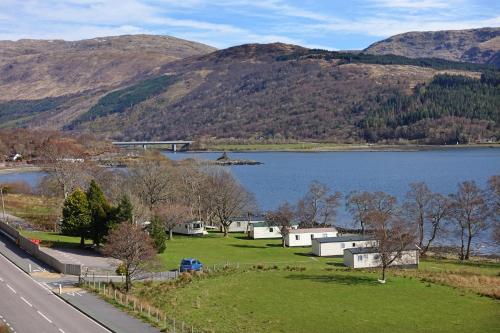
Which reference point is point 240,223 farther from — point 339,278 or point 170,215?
point 339,278

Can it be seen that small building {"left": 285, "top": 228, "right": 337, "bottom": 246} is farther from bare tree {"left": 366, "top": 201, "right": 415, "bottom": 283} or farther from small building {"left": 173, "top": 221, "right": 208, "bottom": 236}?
bare tree {"left": 366, "top": 201, "right": 415, "bottom": 283}

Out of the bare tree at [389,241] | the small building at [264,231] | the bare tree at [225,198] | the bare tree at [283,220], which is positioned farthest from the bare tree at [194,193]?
the bare tree at [389,241]

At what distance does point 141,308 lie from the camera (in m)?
35.5

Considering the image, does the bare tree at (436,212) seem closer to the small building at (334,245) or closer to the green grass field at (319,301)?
the small building at (334,245)

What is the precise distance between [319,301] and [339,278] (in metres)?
7.66

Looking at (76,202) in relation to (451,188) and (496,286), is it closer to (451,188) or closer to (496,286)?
(496,286)

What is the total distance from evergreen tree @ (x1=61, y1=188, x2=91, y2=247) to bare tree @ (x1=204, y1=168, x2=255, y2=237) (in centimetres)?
1965

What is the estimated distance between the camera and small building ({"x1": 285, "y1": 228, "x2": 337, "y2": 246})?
65.3 metres

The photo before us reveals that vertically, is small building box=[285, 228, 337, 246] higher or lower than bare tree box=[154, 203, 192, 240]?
lower

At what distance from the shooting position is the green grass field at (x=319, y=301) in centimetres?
3425

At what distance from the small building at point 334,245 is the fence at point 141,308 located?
75.0 feet

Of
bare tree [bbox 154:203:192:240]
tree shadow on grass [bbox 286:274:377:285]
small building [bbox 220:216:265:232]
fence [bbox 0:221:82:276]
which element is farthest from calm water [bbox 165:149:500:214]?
tree shadow on grass [bbox 286:274:377:285]

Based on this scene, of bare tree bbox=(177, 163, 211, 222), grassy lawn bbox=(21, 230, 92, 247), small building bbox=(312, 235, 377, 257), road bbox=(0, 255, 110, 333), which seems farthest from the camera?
bare tree bbox=(177, 163, 211, 222)

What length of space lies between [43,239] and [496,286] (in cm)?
3734
